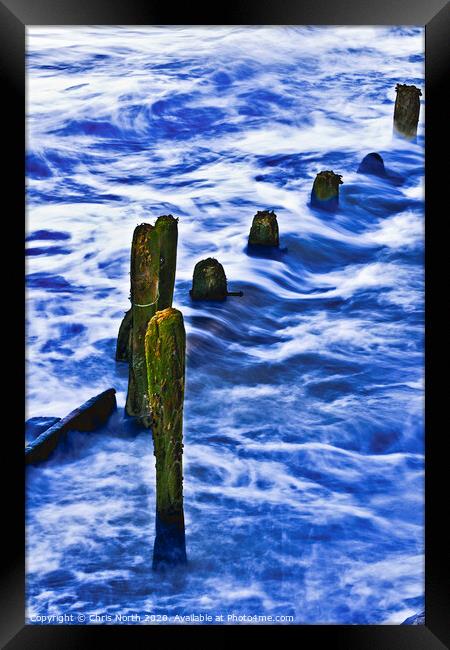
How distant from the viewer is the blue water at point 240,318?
4.32 m

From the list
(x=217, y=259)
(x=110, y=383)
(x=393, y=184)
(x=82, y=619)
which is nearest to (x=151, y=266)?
(x=217, y=259)

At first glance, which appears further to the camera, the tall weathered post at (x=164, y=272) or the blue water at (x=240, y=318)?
the tall weathered post at (x=164, y=272)

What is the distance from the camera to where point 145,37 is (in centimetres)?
452

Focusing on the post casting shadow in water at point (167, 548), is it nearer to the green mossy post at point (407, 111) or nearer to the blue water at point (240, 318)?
the blue water at point (240, 318)

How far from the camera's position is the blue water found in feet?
14.2

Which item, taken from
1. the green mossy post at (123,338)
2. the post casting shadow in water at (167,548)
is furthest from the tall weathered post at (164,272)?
the post casting shadow in water at (167,548)

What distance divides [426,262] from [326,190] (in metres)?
0.61

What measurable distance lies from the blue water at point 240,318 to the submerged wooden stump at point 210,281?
0.04 metres

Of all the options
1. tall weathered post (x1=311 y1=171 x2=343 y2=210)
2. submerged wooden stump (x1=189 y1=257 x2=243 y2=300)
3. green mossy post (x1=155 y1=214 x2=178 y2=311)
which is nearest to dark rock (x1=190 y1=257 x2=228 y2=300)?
submerged wooden stump (x1=189 y1=257 x2=243 y2=300)

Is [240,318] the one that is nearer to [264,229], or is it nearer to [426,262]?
[264,229]

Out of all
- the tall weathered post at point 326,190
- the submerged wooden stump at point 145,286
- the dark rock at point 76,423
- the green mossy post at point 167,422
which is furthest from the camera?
the tall weathered post at point 326,190

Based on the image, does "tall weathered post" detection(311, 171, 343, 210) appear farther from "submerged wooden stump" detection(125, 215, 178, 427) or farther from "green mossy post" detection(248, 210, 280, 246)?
"submerged wooden stump" detection(125, 215, 178, 427)

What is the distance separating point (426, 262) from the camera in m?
4.44

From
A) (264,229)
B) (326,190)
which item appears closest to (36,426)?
(264,229)
